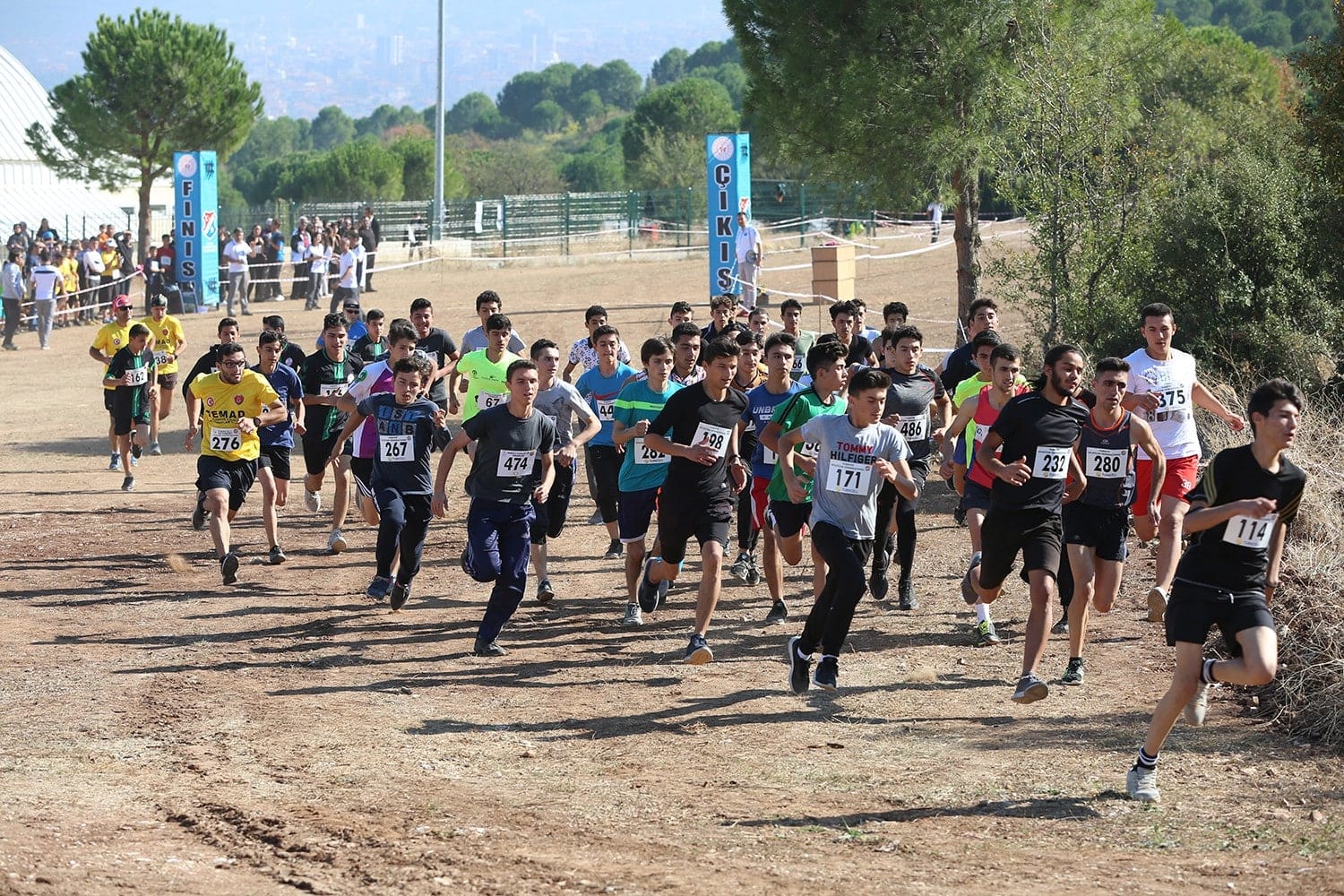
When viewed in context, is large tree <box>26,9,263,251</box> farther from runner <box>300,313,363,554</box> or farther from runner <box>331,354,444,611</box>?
runner <box>331,354,444,611</box>

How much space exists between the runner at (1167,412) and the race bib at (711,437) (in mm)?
2795

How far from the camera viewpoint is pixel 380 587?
1116 centimetres

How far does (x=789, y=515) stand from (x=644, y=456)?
1.07 meters

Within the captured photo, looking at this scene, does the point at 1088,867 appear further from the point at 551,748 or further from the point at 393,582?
the point at 393,582

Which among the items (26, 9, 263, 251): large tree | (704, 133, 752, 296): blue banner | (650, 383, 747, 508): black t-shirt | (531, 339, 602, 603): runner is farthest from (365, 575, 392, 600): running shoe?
(26, 9, 263, 251): large tree

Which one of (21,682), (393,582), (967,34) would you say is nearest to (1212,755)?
(393,582)

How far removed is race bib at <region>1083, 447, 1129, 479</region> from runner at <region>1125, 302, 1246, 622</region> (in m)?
1.24

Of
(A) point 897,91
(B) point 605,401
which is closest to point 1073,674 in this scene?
(B) point 605,401

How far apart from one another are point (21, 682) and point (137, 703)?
1011 millimetres

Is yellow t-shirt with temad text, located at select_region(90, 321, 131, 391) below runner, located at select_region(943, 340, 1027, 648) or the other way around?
the other way around

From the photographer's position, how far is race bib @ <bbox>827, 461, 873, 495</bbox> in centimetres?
866

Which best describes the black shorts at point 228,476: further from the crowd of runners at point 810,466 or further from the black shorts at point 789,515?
the black shorts at point 789,515

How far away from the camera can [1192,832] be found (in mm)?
6812

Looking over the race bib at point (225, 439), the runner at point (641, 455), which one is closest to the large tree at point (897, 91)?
the runner at point (641, 455)
